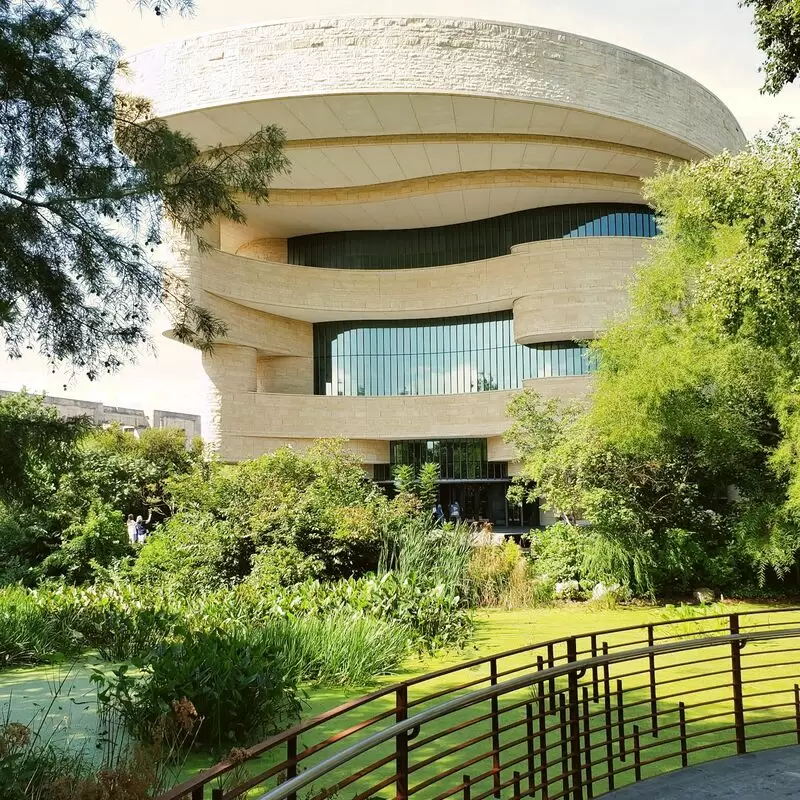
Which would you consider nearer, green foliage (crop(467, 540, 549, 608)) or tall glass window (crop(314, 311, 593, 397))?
green foliage (crop(467, 540, 549, 608))

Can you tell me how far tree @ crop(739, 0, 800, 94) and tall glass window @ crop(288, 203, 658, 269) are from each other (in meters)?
23.9

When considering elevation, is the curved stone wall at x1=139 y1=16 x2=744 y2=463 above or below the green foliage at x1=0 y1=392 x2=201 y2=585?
above

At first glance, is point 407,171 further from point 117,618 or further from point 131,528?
point 117,618

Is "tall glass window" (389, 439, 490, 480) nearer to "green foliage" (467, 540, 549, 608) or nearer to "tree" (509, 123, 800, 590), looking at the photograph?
"tree" (509, 123, 800, 590)

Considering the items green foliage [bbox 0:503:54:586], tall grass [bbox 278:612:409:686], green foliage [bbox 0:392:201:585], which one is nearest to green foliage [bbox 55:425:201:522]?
green foliage [bbox 0:392:201:585]

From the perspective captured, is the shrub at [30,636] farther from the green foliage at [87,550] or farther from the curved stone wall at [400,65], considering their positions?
the curved stone wall at [400,65]

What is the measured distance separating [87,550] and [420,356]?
2008 centimetres

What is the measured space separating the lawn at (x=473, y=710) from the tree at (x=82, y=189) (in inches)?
129

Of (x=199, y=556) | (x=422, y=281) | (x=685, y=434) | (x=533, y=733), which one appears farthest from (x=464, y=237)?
(x=533, y=733)

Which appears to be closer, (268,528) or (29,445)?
(29,445)

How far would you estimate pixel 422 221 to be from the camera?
109 ft

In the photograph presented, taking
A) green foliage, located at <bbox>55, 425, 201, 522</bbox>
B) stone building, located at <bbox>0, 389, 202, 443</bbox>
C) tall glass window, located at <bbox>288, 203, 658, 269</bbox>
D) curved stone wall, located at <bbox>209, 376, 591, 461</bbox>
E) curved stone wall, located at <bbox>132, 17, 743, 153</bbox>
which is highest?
curved stone wall, located at <bbox>132, 17, 743, 153</bbox>

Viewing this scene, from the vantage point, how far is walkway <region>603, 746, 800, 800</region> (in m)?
4.38

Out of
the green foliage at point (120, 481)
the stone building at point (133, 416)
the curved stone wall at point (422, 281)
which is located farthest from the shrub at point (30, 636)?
the stone building at point (133, 416)
